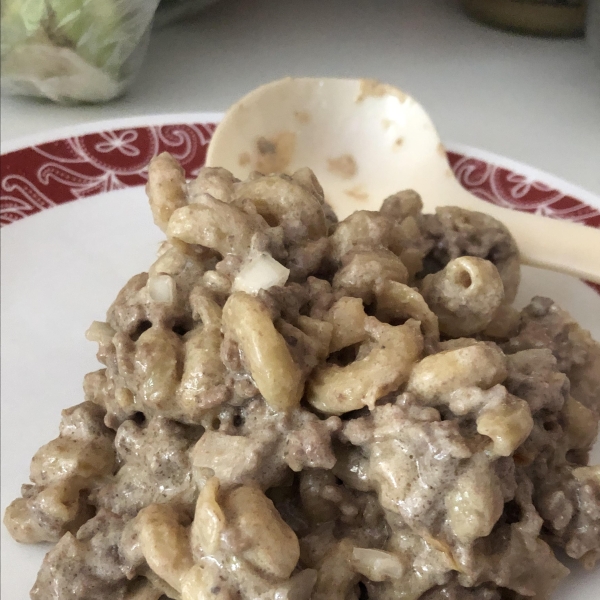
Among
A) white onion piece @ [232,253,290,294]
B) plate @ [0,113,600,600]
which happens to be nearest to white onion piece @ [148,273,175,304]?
white onion piece @ [232,253,290,294]

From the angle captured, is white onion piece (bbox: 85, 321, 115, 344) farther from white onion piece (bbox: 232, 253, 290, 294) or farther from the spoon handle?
the spoon handle

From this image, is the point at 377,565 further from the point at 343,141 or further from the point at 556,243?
the point at 343,141

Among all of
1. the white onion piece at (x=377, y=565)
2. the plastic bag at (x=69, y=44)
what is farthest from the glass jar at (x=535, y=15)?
the white onion piece at (x=377, y=565)

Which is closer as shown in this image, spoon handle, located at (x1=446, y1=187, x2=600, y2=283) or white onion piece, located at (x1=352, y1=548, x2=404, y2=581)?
white onion piece, located at (x1=352, y1=548, x2=404, y2=581)

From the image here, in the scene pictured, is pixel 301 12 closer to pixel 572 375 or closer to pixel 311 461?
pixel 572 375

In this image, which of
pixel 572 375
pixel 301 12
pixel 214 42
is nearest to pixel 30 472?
pixel 572 375

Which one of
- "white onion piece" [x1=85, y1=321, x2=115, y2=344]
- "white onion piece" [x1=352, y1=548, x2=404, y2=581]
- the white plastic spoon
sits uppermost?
the white plastic spoon

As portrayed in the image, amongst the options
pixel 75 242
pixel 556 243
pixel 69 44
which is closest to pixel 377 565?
pixel 556 243
